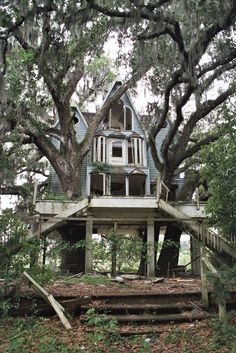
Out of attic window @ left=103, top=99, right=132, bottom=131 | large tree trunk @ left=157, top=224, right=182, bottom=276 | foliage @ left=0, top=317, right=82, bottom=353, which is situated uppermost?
attic window @ left=103, top=99, right=132, bottom=131

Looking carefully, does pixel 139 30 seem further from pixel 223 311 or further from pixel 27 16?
pixel 223 311

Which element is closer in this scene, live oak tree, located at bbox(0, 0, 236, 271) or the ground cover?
the ground cover

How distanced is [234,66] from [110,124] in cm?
771

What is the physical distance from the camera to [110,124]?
1900 cm

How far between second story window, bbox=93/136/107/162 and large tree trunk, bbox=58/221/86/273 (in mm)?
3815

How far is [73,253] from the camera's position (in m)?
14.5

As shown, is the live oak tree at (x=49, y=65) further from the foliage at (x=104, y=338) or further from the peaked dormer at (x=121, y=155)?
the foliage at (x=104, y=338)

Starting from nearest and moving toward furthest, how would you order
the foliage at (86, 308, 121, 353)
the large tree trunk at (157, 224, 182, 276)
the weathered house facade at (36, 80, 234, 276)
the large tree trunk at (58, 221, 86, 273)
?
the foliage at (86, 308, 121, 353) → the weathered house facade at (36, 80, 234, 276) → the large tree trunk at (58, 221, 86, 273) → the large tree trunk at (157, 224, 182, 276)

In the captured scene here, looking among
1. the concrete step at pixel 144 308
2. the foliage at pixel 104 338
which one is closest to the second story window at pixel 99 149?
the concrete step at pixel 144 308

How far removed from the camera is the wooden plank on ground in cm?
666

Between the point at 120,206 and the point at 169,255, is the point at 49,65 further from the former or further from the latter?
the point at 169,255

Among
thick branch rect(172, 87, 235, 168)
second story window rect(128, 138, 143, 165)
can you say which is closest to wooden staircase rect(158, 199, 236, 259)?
thick branch rect(172, 87, 235, 168)

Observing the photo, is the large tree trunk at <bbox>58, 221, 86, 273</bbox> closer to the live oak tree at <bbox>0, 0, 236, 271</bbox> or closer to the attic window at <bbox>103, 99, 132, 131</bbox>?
the live oak tree at <bbox>0, 0, 236, 271</bbox>

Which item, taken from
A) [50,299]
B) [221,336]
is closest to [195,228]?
[221,336]
